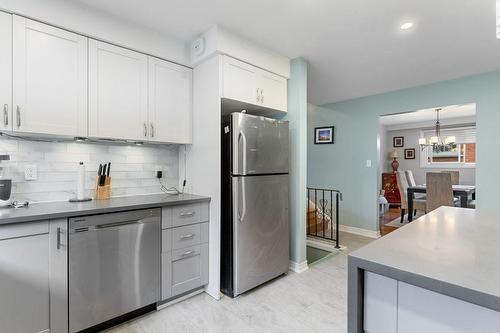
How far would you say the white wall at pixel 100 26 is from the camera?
5.71 feet

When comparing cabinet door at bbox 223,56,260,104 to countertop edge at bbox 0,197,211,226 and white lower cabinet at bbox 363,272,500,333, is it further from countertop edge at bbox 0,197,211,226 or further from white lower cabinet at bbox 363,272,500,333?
white lower cabinet at bbox 363,272,500,333

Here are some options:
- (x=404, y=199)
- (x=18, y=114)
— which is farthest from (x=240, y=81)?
(x=404, y=199)

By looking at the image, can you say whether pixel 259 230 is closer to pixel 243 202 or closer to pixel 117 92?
pixel 243 202

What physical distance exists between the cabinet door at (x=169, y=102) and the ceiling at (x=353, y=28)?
32 cm

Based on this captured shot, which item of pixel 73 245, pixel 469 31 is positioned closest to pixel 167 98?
pixel 73 245

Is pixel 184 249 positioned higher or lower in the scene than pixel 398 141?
lower

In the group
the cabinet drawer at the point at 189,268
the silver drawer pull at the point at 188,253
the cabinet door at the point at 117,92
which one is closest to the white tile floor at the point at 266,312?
the cabinet drawer at the point at 189,268

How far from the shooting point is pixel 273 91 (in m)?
2.73

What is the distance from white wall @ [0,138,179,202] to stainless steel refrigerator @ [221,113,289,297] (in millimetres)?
778

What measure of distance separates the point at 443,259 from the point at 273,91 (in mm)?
2254

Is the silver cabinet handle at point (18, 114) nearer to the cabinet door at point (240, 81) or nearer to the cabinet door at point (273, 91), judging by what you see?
the cabinet door at point (240, 81)

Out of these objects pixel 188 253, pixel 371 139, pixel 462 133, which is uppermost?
pixel 462 133

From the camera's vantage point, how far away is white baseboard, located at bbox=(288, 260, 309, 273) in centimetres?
282

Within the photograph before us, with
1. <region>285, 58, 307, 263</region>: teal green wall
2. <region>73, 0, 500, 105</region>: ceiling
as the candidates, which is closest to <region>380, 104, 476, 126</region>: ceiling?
<region>73, 0, 500, 105</region>: ceiling
